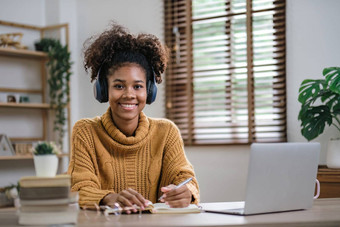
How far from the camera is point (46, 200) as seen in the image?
1.21 metres

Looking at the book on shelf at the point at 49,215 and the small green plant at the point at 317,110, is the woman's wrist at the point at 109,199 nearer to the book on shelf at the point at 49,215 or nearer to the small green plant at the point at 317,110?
the book on shelf at the point at 49,215

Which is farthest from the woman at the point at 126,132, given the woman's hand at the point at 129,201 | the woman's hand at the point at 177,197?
the woman's hand at the point at 129,201

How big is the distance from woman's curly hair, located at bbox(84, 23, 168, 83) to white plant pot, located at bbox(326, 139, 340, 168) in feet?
5.33

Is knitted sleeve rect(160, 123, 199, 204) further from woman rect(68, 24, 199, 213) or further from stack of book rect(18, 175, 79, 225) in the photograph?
stack of book rect(18, 175, 79, 225)

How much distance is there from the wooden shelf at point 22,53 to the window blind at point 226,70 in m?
1.18

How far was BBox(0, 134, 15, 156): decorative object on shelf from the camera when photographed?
417cm

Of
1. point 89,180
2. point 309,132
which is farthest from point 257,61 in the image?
point 89,180

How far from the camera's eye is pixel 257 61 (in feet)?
12.9

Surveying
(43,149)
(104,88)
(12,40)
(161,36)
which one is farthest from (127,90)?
(12,40)

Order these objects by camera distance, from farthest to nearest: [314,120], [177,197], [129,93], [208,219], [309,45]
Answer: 1. [309,45]
2. [314,120]
3. [129,93]
4. [177,197]
5. [208,219]

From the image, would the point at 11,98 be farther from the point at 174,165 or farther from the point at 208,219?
the point at 208,219

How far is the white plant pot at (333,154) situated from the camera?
125 inches

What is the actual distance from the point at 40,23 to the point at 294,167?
146 inches

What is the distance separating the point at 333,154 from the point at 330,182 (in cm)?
20
